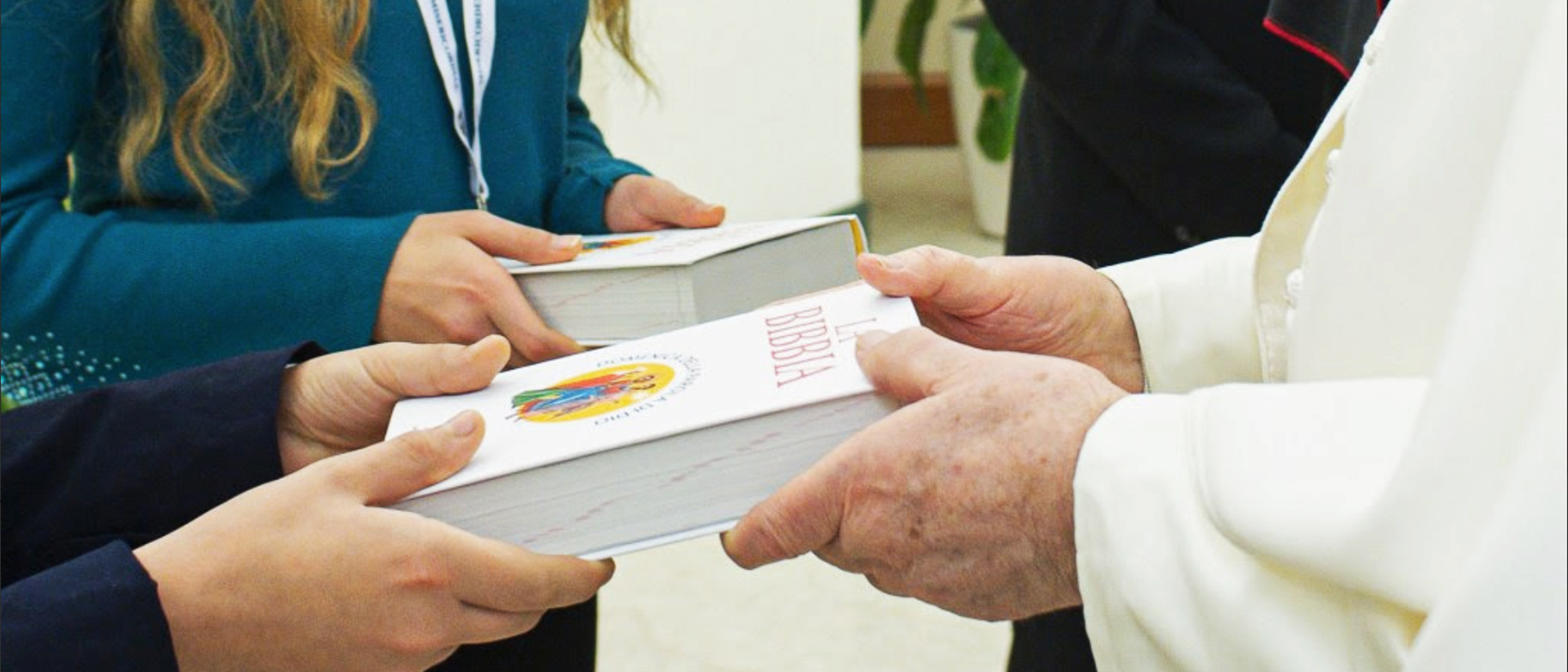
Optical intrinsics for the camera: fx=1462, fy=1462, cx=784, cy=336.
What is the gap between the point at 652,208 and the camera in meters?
1.30

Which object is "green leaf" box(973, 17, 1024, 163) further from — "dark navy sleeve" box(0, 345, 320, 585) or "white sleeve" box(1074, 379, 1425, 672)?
"white sleeve" box(1074, 379, 1425, 672)

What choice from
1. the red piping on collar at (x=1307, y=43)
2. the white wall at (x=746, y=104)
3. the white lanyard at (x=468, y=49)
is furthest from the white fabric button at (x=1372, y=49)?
the white wall at (x=746, y=104)

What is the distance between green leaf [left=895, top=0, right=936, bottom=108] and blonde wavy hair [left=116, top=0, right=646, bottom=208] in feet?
12.2

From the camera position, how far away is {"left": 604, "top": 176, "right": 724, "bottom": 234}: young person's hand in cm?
128

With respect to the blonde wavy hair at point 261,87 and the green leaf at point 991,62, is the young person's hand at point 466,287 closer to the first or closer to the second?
the blonde wavy hair at point 261,87

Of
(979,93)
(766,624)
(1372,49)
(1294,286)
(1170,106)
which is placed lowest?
(766,624)

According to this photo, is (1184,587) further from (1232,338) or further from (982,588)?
(1232,338)

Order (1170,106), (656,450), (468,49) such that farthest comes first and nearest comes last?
(1170,106)
(468,49)
(656,450)

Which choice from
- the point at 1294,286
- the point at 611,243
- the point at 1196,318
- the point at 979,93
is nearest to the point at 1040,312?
A: the point at 1196,318

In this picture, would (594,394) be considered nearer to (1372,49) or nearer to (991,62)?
(1372,49)

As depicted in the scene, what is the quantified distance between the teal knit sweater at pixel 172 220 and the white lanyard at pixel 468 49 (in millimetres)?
15

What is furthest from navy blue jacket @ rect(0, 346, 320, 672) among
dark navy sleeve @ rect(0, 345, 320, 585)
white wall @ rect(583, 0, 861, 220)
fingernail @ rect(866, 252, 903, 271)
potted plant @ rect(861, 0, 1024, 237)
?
potted plant @ rect(861, 0, 1024, 237)

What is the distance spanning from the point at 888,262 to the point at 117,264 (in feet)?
1.82

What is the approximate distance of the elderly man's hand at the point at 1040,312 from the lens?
41.6 inches
